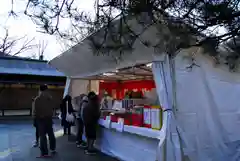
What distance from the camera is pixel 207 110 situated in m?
5.36

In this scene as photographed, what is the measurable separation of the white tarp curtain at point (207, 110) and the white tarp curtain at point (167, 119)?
162 mm

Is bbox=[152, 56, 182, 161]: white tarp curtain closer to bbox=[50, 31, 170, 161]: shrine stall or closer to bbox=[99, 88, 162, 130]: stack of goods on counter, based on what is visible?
bbox=[50, 31, 170, 161]: shrine stall

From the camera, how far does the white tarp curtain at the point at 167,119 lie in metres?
4.59

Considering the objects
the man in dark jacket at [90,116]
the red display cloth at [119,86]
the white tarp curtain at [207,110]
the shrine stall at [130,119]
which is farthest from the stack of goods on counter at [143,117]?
the red display cloth at [119,86]

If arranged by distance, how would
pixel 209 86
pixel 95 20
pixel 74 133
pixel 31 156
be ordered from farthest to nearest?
1. pixel 74 133
2. pixel 31 156
3. pixel 209 86
4. pixel 95 20

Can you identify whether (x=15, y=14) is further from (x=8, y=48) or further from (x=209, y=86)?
(x=8, y=48)

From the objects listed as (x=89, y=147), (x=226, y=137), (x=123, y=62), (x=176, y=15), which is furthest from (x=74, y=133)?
(x=176, y=15)

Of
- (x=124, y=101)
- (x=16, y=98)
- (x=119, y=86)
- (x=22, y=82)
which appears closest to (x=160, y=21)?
(x=124, y=101)

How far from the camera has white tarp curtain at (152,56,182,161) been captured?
459 cm

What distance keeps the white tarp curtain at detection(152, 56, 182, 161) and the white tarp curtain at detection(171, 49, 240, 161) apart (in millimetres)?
162

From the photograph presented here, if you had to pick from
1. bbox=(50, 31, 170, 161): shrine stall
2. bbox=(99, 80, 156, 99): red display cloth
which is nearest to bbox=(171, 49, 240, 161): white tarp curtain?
bbox=(50, 31, 170, 161): shrine stall

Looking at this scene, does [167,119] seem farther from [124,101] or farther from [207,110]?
[124,101]

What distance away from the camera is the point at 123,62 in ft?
19.5

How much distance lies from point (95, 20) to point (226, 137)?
3642 millimetres
